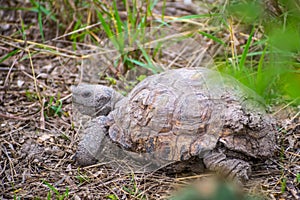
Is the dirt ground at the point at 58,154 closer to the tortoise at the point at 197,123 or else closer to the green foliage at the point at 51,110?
the green foliage at the point at 51,110

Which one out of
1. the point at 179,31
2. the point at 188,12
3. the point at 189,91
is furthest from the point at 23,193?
the point at 188,12

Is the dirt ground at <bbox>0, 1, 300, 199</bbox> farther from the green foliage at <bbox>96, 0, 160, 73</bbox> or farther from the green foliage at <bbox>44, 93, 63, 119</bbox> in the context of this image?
the green foliage at <bbox>96, 0, 160, 73</bbox>

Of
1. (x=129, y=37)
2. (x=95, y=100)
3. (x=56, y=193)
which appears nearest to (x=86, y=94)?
(x=95, y=100)

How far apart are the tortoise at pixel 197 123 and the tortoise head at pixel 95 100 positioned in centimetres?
34

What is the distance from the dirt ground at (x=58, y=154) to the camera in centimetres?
258

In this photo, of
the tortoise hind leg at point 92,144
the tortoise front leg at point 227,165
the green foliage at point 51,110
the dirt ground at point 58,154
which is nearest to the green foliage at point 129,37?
the dirt ground at point 58,154

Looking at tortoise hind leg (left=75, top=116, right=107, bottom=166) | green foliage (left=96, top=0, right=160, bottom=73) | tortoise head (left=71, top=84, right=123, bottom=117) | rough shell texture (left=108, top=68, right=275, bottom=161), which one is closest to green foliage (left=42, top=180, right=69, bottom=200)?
tortoise hind leg (left=75, top=116, right=107, bottom=166)

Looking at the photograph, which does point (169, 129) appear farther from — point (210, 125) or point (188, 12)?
point (188, 12)

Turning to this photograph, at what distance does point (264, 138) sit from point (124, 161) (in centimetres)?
86

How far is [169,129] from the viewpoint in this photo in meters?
2.57

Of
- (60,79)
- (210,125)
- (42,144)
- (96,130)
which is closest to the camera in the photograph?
(210,125)

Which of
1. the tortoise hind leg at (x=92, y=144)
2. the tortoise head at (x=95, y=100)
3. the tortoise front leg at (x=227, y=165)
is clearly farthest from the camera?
the tortoise head at (x=95, y=100)

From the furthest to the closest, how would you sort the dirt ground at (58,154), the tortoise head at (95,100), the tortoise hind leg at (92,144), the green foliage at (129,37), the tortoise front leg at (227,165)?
the green foliage at (129,37), the tortoise head at (95,100), the tortoise hind leg at (92,144), the dirt ground at (58,154), the tortoise front leg at (227,165)

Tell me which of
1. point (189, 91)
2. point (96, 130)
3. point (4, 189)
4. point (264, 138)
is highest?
point (189, 91)
